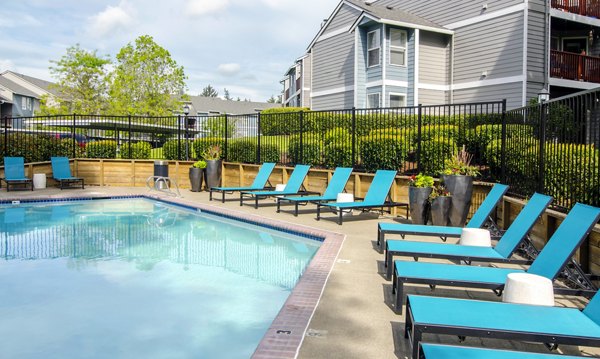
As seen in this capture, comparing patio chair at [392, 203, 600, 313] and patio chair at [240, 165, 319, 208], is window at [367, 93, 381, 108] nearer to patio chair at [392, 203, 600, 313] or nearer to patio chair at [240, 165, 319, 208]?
patio chair at [240, 165, 319, 208]

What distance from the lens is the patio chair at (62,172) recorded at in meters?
15.6

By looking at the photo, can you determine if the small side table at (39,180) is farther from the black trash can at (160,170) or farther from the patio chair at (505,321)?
the patio chair at (505,321)

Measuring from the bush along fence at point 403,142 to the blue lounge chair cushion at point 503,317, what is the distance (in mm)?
2319

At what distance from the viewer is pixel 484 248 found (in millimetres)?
5410

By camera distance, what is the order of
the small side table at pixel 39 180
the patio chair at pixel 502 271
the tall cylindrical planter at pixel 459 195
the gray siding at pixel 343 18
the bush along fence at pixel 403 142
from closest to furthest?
the patio chair at pixel 502 271 → the bush along fence at pixel 403 142 → the tall cylindrical planter at pixel 459 195 → the small side table at pixel 39 180 → the gray siding at pixel 343 18

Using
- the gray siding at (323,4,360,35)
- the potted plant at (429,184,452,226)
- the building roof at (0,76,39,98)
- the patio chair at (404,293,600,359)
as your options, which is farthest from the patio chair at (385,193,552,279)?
the building roof at (0,76,39,98)

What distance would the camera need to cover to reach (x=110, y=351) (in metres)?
4.05

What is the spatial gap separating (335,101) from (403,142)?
1241cm

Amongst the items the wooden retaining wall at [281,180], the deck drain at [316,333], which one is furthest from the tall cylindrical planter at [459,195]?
the deck drain at [316,333]

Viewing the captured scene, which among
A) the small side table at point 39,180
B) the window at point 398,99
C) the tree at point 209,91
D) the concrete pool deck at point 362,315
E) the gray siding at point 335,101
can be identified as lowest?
the concrete pool deck at point 362,315

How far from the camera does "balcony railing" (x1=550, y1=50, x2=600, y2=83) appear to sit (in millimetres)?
18188

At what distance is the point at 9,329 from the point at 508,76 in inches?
701

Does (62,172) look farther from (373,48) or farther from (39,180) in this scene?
(373,48)

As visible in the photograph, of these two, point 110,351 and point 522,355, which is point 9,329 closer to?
point 110,351
